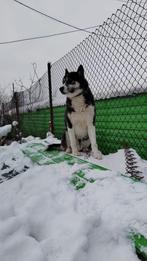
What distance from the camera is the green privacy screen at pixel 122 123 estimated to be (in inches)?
172

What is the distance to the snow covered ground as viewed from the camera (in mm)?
1683

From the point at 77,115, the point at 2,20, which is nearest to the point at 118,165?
the point at 77,115

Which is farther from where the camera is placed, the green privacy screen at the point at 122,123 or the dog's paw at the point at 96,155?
the green privacy screen at the point at 122,123

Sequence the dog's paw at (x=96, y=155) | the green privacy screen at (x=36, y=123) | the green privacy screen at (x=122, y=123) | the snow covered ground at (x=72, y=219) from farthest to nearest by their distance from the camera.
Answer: the green privacy screen at (x=36, y=123) → the green privacy screen at (x=122, y=123) → the dog's paw at (x=96, y=155) → the snow covered ground at (x=72, y=219)

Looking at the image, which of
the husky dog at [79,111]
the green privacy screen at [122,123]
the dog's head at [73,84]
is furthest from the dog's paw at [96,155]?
the dog's head at [73,84]

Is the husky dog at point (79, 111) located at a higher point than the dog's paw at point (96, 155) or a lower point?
higher

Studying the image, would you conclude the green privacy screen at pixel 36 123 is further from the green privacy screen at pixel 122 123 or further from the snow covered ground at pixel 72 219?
the snow covered ground at pixel 72 219

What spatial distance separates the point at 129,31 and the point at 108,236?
304 centimetres

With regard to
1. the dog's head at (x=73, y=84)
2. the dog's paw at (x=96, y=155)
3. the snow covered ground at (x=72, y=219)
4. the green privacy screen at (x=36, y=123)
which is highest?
the dog's head at (x=73, y=84)

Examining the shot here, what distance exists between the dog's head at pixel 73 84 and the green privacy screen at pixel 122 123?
0.76 metres

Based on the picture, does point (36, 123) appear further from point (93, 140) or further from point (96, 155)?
point (96, 155)

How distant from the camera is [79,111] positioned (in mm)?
4414

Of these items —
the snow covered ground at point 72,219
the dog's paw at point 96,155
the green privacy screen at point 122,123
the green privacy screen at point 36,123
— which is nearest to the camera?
the snow covered ground at point 72,219

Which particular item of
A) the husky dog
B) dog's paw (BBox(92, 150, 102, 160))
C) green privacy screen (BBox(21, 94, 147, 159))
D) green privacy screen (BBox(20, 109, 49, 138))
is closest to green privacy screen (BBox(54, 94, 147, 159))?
green privacy screen (BBox(21, 94, 147, 159))
